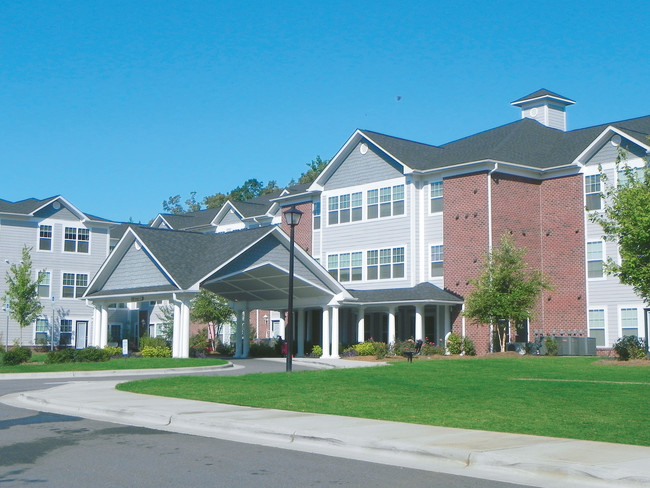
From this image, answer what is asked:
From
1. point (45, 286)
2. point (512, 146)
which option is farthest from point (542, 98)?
point (45, 286)

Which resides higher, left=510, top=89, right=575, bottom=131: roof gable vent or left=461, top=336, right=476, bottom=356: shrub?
left=510, top=89, right=575, bottom=131: roof gable vent

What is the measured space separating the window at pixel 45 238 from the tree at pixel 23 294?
6.65 feet

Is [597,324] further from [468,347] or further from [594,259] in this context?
[468,347]

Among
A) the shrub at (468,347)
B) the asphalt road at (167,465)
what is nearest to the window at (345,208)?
the shrub at (468,347)

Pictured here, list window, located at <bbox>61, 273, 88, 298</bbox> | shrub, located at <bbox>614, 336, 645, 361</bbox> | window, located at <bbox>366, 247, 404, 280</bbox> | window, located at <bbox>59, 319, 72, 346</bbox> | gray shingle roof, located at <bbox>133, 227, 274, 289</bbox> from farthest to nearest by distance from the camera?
window, located at <bbox>61, 273, 88, 298</bbox>, window, located at <bbox>59, 319, 72, 346</bbox>, window, located at <bbox>366, 247, 404, 280</bbox>, gray shingle roof, located at <bbox>133, 227, 274, 289</bbox>, shrub, located at <bbox>614, 336, 645, 361</bbox>

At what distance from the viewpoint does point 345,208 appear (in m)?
45.7

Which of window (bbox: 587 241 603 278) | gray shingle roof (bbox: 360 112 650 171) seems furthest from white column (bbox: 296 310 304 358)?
window (bbox: 587 241 603 278)

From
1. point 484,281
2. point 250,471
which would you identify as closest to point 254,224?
point 484,281

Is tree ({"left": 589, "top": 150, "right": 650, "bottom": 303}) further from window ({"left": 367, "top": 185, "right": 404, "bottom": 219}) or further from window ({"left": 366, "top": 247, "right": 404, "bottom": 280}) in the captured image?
window ({"left": 367, "top": 185, "right": 404, "bottom": 219})

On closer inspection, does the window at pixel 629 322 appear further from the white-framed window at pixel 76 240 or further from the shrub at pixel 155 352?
the white-framed window at pixel 76 240

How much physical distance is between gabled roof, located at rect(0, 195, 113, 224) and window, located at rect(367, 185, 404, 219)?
73.5 feet

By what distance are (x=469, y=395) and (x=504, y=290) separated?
65.0ft

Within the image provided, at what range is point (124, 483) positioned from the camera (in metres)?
8.71

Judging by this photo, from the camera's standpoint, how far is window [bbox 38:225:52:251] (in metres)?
55.4
